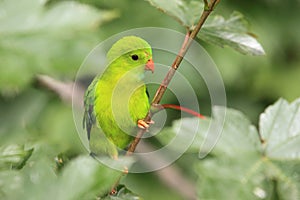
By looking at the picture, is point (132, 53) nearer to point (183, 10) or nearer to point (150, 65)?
point (150, 65)

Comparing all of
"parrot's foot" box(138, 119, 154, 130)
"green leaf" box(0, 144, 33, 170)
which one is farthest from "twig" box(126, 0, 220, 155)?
"green leaf" box(0, 144, 33, 170)

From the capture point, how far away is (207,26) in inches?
31.9

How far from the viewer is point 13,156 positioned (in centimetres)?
60

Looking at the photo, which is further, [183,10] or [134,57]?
[183,10]

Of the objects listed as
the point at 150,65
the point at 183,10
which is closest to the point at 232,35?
the point at 183,10

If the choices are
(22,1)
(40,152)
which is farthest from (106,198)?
(22,1)

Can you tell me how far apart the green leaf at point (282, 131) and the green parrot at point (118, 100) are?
0.64ft

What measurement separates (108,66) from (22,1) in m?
0.15

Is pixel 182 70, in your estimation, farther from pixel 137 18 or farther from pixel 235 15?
pixel 235 15

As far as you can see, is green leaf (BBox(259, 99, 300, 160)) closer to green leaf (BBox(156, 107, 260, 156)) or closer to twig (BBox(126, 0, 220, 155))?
green leaf (BBox(156, 107, 260, 156))

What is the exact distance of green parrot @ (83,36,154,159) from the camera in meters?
0.65

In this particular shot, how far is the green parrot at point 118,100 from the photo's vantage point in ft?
2.14

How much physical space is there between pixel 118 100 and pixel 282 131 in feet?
0.80

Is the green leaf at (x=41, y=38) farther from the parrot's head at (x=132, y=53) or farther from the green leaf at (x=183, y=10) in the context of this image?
the green leaf at (x=183, y=10)
